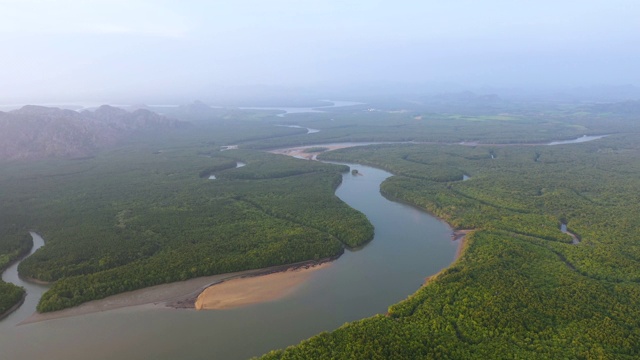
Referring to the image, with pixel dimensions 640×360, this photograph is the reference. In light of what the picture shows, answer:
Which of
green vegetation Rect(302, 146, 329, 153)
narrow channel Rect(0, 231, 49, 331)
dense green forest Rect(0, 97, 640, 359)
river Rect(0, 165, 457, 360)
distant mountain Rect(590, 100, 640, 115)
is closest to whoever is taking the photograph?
dense green forest Rect(0, 97, 640, 359)

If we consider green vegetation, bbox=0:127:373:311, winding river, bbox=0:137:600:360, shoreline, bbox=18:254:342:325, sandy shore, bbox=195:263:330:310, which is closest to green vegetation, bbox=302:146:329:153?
green vegetation, bbox=0:127:373:311

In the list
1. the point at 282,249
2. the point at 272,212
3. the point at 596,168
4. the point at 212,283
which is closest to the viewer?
the point at 212,283

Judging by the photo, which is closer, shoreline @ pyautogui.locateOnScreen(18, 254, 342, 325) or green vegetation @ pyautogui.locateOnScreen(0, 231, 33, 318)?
shoreline @ pyautogui.locateOnScreen(18, 254, 342, 325)

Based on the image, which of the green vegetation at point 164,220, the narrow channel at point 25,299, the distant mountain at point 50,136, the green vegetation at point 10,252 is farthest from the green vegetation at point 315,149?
the narrow channel at point 25,299

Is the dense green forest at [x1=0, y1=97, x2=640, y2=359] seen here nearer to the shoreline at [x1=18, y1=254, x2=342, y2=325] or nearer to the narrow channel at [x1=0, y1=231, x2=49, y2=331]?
the shoreline at [x1=18, y1=254, x2=342, y2=325]

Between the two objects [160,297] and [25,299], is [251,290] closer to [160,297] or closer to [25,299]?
[160,297]

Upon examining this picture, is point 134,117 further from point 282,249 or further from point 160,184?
point 282,249

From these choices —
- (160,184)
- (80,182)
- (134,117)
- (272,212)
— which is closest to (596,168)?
(272,212)
